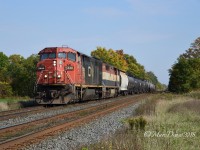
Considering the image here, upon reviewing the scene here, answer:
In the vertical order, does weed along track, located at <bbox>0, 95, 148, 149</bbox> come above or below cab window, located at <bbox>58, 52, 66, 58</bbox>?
below

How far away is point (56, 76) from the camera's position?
77.3 ft

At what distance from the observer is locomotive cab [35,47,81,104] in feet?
76.1

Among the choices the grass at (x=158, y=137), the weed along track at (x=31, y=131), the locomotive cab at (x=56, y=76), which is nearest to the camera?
the grass at (x=158, y=137)

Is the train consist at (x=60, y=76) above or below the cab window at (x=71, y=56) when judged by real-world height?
below

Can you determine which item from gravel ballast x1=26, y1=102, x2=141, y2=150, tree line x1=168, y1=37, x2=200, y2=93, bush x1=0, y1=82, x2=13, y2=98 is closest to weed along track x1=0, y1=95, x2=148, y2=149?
gravel ballast x1=26, y1=102, x2=141, y2=150

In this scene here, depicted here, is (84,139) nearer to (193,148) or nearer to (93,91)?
(193,148)

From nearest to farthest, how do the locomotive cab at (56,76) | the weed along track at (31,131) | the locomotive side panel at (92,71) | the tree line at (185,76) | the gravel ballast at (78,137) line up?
the gravel ballast at (78,137) < the weed along track at (31,131) < the locomotive cab at (56,76) < the locomotive side panel at (92,71) < the tree line at (185,76)

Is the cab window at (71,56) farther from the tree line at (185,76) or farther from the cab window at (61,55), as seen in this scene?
the tree line at (185,76)

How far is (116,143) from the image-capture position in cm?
795

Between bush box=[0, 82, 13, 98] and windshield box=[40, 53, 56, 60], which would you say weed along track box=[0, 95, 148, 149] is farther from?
bush box=[0, 82, 13, 98]

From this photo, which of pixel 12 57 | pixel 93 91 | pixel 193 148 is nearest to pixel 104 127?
pixel 193 148

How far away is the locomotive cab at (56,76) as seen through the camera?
913 inches

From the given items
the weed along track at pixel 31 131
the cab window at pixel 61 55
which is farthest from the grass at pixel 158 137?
the cab window at pixel 61 55

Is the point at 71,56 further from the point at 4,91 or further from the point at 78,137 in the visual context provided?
the point at 4,91
